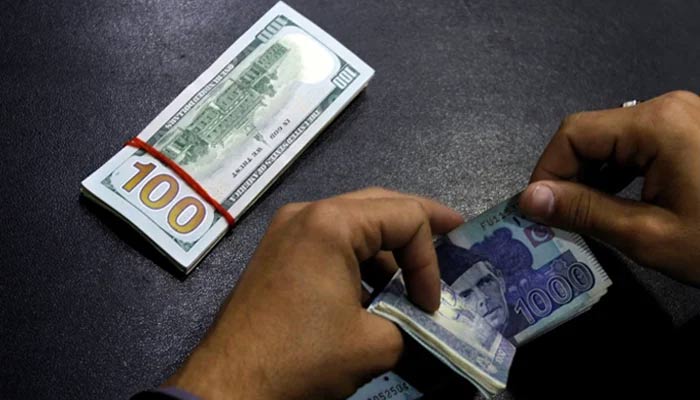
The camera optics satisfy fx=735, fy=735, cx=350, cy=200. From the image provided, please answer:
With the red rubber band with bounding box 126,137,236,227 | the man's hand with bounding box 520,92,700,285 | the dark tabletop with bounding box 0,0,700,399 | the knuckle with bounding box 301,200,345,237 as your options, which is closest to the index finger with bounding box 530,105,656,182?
the man's hand with bounding box 520,92,700,285

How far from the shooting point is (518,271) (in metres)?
0.91

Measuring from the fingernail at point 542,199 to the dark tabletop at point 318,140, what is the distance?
0.53 feet

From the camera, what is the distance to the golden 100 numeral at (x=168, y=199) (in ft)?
3.19

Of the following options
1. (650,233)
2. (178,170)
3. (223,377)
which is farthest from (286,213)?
(650,233)

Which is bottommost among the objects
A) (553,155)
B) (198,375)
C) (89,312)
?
(89,312)

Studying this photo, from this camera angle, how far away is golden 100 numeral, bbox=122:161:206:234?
0.97 meters

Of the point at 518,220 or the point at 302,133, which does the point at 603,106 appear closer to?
the point at 518,220

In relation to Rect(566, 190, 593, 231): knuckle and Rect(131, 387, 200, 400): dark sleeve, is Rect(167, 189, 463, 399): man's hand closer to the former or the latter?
Rect(131, 387, 200, 400): dark sleeve

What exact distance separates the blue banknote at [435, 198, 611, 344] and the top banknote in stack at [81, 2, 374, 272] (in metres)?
0.28

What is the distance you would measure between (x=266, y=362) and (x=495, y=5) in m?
0.72

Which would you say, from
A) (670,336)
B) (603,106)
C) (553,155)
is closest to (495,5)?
(603,106)

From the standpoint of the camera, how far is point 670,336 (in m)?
0.94

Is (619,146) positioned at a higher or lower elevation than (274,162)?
higher

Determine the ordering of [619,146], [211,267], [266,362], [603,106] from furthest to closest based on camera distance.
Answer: [603,106] → [211,267] → [619,146] → [266,362]
